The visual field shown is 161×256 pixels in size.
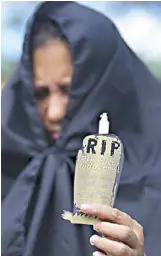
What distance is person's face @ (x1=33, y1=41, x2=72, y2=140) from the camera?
1.08m

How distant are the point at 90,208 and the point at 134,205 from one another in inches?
11.2

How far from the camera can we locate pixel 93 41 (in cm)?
105

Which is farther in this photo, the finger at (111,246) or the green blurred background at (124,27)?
the green blurred background at (124,27)

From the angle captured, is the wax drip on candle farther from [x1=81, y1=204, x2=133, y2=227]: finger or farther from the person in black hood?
[x1=81, y1=204, x2=133, y2=227]: finger

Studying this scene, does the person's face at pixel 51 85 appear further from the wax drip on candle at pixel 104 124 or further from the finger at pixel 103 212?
the finger at pixel 103 212

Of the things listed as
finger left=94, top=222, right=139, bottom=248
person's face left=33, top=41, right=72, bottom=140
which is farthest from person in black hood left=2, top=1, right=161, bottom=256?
finger left=94, top=222, right=139, bottom=248

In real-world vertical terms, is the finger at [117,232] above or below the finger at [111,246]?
above

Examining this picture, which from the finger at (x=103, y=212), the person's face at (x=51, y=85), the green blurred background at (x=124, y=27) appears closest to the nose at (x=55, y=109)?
the person's face at (x=51, y=85)

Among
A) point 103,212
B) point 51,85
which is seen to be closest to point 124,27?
point 51,85

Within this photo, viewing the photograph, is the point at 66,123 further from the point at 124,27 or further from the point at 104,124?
the point at 124,27

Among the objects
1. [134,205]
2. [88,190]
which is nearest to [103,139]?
[88,190]

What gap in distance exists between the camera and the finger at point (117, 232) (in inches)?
30.9

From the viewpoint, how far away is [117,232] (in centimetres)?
79

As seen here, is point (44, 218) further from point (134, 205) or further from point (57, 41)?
point (57, 41)
